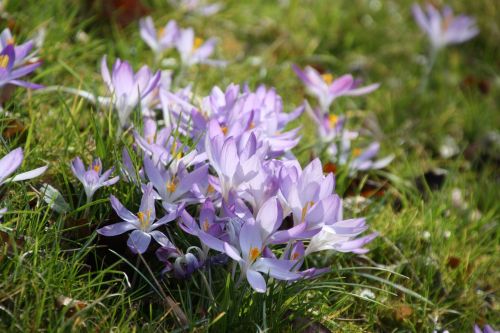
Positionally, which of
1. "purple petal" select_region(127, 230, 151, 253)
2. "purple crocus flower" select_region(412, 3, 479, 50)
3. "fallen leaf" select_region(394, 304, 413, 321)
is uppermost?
"purple petal" select_region(127, 230, 151, 253)

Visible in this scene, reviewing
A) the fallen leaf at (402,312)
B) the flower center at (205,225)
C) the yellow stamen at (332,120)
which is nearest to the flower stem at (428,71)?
the yellow stamen at (332,120)

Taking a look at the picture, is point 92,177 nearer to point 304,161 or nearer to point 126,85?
point 126,85

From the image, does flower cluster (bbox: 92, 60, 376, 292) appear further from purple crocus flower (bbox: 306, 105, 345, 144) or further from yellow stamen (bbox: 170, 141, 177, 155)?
purple crocus flower (bbox: 306, 105, 345, 144)

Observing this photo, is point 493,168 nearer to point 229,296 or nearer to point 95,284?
point 229,296

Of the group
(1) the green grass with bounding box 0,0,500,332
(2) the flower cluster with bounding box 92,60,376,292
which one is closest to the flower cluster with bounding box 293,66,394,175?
(1) the green grass with bounding box 0,0,500,332

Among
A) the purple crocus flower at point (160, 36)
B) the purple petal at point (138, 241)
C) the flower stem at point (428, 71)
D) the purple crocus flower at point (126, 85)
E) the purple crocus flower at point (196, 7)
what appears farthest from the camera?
the flower stem at point (428, 71)

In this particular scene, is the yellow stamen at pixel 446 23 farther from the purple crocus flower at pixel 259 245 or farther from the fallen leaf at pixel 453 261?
the purple crocus flower at pixel 259 245

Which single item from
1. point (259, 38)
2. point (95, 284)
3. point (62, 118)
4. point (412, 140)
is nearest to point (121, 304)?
point (95, 284)

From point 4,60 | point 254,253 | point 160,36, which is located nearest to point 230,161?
point 254,253
